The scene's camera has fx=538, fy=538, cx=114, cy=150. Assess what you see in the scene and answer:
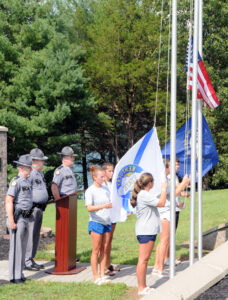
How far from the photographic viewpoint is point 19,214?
7.82 meters

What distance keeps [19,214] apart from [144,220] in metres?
2.05

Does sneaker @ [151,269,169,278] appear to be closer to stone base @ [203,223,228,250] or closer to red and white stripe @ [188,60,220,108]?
stone base @ [203,223,228,250]

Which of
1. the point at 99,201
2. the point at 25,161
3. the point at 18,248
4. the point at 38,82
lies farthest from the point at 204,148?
the point at 38,82

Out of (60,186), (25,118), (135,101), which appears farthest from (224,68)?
(60,186)

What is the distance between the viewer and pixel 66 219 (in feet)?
27.2

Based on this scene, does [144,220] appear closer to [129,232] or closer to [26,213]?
[26,213]

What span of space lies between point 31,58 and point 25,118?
16.6 feet

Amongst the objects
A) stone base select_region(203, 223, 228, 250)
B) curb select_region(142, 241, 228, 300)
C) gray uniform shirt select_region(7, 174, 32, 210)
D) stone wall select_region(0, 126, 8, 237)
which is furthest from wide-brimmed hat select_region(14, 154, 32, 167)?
stone wall select_region(0, 126, 8, 237)

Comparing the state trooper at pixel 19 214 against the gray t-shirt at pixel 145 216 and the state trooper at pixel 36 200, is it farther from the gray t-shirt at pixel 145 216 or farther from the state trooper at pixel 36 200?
the gray t-shirt at pixel 145 216

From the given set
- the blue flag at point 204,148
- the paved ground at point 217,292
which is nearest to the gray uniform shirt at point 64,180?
the blue flag at point 204,148

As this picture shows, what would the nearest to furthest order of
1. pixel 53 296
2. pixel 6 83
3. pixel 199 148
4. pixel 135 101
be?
pixel 53 296 < pixel 199 148 < pixel 6 83 < pixel 135 101

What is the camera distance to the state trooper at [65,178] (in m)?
8.77

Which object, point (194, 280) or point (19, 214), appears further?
point (19, 214)

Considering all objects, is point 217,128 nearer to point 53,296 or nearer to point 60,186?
point 60,186
